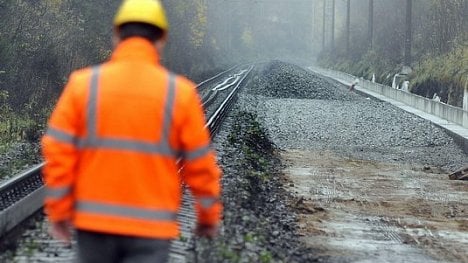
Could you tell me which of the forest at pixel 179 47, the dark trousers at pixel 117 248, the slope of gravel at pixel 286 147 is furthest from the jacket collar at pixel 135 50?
the forest at pixel 179 47

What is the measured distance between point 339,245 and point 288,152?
9.10 meters

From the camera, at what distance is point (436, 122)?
1003 inches

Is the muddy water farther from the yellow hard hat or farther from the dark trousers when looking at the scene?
the yellow hard hat

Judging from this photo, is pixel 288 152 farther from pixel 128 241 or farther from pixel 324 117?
pixel 128 241

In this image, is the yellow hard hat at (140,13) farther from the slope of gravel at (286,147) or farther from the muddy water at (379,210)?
the muddy water at (379,210)

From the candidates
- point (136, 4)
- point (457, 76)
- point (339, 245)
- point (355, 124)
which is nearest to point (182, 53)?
point (457, 76)

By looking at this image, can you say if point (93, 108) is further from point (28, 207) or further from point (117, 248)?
point (28, 207)

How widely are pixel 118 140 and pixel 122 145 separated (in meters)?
0.03

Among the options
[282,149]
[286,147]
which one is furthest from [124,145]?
[286,147]

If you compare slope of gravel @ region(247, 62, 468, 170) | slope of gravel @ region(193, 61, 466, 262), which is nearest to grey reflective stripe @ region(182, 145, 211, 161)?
slope of gravel @ region(193, 61, 466, 262)

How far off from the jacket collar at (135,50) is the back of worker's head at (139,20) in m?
0.03

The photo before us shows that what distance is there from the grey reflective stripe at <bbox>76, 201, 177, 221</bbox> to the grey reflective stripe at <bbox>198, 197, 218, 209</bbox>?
0.22m

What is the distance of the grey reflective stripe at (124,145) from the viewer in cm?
373

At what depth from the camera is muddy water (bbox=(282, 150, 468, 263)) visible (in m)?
9.06
